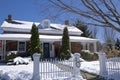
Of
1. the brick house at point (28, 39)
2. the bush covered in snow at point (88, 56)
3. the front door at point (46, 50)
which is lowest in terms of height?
the bush covered in snow at point (88, 56)

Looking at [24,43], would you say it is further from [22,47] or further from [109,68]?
[109,68]

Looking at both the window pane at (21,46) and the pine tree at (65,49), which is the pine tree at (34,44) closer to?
the pine tree at (65,49)

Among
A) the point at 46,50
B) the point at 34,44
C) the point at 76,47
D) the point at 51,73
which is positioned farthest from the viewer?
the point at 76,47

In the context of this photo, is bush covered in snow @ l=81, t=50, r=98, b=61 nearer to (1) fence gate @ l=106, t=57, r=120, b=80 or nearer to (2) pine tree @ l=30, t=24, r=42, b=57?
(2) pine tree @ l=30, t=24, r=42, b=57

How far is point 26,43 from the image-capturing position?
24812 millimetres

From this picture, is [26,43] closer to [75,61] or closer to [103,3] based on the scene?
[75,61]

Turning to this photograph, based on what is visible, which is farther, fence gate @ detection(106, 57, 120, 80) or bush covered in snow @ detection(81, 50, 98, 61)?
bush covered in snow @ detection(81, 50, 98, 61)

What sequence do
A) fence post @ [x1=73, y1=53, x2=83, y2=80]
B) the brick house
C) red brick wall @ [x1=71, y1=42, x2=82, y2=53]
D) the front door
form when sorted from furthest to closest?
red brick wall @ [x1=71, y1=42, x2=82, y2=53]
the front door
the brick house
fence post @ [x1=73, y1=53, x2=83, y2=80]

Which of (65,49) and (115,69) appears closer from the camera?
(115,69)

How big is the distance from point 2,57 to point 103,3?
16.7 metres

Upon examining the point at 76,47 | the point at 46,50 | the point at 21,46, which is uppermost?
the point at 21,46

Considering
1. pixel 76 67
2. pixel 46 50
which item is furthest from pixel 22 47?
pixel 76 67

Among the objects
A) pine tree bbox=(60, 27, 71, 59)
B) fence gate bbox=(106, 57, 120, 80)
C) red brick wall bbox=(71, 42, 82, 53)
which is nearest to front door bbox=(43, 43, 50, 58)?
pine tree bbox=(60, 27, 71, 59)

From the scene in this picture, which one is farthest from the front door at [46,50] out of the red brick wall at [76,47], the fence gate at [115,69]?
the fence gate at [115,69]
